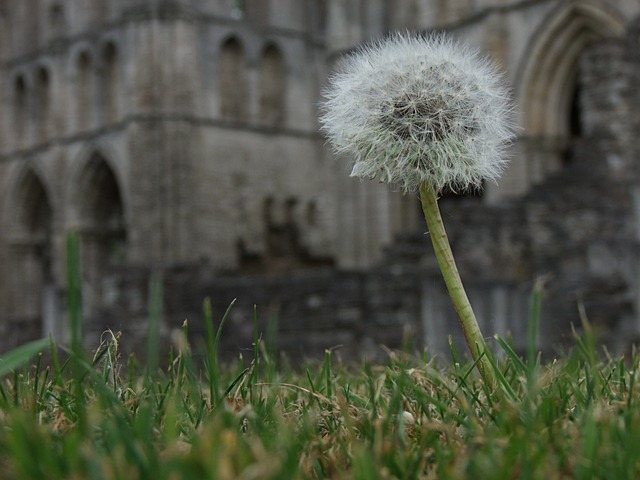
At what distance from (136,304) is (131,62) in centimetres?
1447

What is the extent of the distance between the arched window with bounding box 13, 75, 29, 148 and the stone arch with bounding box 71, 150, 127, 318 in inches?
147

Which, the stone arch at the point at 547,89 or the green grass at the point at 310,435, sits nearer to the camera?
the green grass at the point at 310,435

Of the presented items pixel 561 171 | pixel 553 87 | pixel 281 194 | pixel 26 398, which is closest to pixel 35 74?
pixel 281 194

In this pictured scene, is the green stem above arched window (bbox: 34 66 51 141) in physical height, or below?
below

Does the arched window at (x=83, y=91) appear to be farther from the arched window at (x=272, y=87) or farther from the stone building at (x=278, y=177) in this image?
the arched window at (x=272, y=87)

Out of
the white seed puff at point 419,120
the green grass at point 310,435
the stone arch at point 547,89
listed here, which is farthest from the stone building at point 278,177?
the green grass at point 310,435

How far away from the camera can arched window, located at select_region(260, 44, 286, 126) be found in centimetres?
2905

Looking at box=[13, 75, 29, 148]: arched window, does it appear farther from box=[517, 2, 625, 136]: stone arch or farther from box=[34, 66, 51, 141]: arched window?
box=[517, 2, 625, 136]: stone arch

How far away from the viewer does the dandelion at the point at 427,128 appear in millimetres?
2152

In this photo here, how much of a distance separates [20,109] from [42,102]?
48.9 inches

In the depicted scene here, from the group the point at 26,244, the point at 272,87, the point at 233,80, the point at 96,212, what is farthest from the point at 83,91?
the point at 26,244

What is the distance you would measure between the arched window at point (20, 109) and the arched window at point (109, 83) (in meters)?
4.23

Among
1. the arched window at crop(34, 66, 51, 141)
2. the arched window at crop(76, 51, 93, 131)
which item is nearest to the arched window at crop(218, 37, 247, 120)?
the arched window at crop(76, 51, 93, 131)

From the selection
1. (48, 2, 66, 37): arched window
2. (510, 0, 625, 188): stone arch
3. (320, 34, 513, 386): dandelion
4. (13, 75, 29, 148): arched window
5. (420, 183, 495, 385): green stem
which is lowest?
(420, 183, 495, 385): green stem
